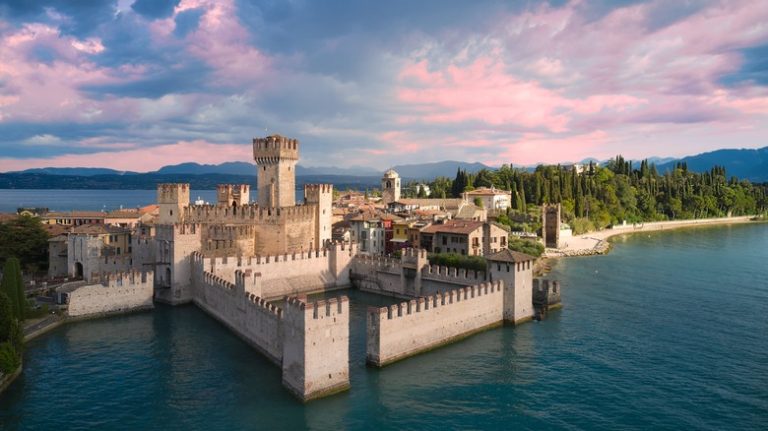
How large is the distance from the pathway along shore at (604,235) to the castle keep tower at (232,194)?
31.7 metres

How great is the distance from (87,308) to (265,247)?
1290 centimetres

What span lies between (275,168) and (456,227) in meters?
17.1

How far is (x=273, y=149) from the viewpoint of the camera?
136 feet

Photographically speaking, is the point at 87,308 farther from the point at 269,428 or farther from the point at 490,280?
the point at 490,280

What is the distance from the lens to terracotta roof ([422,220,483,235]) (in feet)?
157

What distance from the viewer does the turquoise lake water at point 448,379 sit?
17891 millimetres

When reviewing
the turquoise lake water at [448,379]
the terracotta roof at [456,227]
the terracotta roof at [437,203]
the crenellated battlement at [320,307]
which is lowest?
the turquoise lake water at [448,379]

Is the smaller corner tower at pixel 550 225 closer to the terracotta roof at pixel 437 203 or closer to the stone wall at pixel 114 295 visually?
the terracotta roof at pixel 437 203

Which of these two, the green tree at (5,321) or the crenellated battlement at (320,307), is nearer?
the crenellated battlement at (320,307)

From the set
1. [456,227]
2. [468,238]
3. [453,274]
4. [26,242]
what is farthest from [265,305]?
[456,227]

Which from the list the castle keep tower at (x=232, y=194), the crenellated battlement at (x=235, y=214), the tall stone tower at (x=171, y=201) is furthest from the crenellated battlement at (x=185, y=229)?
the castle keep tower at (x=232, y=194)

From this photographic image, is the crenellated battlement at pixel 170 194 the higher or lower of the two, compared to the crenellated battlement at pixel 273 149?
lower

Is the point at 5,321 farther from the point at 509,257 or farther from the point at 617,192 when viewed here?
the point at 617,192

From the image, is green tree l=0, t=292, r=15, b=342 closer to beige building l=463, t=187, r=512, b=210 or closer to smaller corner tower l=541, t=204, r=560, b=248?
smaller corner tower l=541, t=204, r=560, b=248
